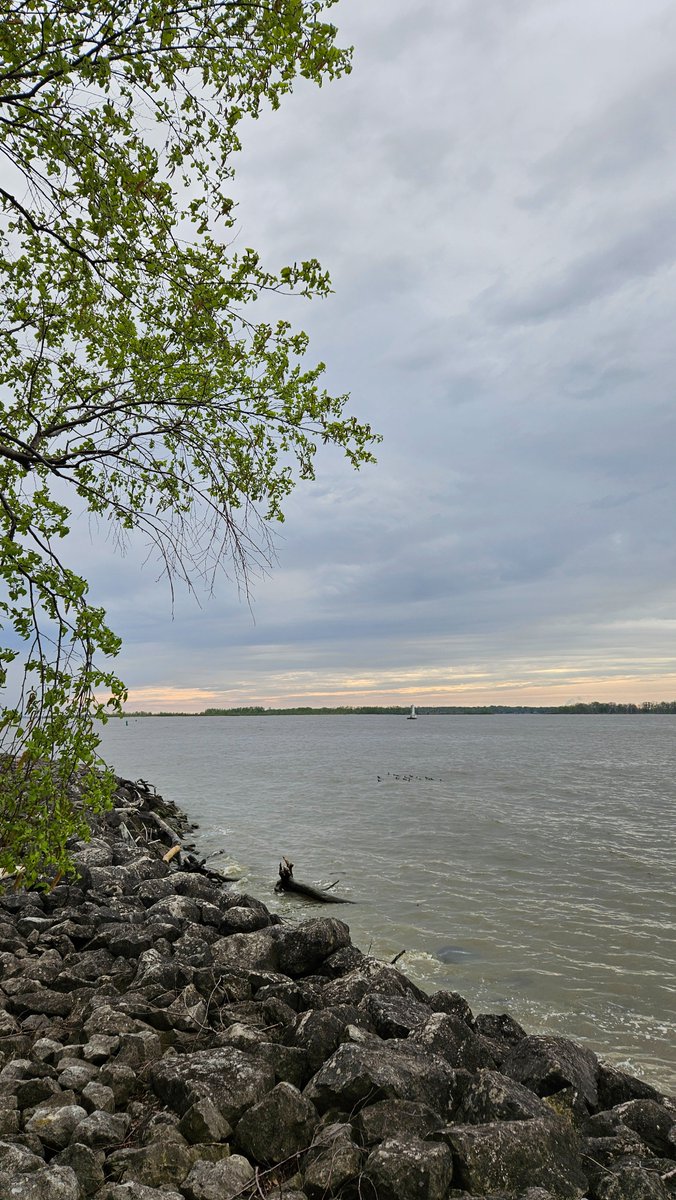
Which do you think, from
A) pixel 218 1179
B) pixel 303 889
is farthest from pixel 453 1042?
pixel 303 889

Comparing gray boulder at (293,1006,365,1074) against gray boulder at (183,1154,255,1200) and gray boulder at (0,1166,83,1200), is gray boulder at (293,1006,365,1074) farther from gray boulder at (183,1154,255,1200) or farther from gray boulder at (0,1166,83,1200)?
gray boulder at (0,1166,83,1200)

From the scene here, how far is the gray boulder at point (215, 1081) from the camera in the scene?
531 centimetres

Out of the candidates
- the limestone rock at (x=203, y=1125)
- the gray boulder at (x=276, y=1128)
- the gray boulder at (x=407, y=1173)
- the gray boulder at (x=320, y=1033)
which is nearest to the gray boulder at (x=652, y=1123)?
the gray boulder at (x=407, y=1173)

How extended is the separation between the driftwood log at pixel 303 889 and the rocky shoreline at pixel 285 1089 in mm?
6972

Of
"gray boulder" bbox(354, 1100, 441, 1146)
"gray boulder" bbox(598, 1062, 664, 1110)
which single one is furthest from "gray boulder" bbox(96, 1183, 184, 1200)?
"gray boulder" bbox(598, 1062, 664, 1110)

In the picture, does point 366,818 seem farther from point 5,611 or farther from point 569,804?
point 5,611

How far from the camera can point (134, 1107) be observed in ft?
17.9

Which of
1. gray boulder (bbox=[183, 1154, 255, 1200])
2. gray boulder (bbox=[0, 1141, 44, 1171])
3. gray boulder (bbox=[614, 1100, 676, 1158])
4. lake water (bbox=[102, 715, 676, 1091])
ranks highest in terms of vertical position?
gray boulder (bbox=[0, 1141, 44, 1171])

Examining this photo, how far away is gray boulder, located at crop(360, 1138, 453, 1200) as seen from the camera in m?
4.40

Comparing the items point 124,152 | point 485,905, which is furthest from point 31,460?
point 485,905

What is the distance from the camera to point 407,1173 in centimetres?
444

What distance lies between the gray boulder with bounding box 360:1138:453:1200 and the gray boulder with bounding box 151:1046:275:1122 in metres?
1.26

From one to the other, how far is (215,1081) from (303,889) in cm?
1093

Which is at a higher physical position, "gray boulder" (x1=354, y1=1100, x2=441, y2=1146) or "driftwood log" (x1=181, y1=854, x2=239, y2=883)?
"gray boulder" (x1=354, y1=1100, x2=441, y2=1146)
